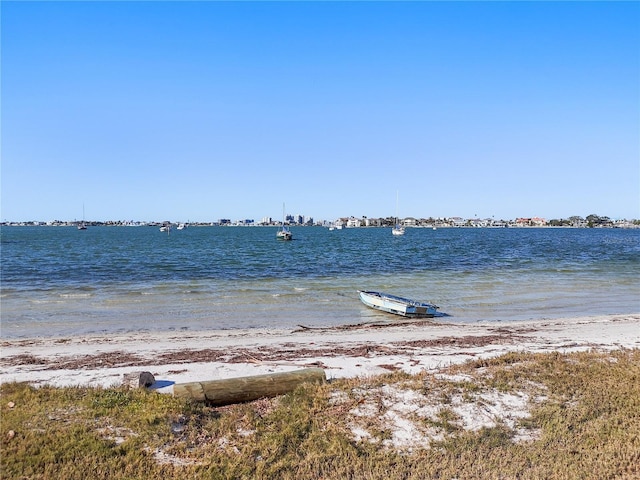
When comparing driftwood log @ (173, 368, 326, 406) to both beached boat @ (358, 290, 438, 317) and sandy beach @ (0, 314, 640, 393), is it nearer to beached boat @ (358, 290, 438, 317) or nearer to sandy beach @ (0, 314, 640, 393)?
sandy beach @ (0, 314, 640, 393)

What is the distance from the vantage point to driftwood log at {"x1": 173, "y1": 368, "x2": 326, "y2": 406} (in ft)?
31.2

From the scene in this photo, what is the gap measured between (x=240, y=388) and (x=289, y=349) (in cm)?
610

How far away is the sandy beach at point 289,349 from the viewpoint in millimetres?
12383

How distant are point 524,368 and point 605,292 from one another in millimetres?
27246

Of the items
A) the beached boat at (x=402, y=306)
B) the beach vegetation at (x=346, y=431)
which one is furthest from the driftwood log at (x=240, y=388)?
the beached boat at (x=402, y=306)

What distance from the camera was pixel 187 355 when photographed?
48.0ft

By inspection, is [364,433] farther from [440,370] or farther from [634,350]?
[634,350]

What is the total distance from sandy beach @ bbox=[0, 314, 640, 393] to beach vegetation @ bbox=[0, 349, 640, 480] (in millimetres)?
1862

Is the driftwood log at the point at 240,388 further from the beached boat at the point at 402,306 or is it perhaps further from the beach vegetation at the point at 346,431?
the beached boat at the point at 402,306

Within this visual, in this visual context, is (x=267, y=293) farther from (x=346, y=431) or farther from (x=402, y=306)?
(x=346, y=431)

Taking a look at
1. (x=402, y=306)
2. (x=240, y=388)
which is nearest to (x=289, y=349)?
(x=240, y=388)

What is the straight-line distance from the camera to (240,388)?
979cm

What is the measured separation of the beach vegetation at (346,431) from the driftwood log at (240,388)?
0.79 feet

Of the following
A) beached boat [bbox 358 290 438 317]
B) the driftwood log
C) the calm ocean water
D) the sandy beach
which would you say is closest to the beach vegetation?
the driftwood log
